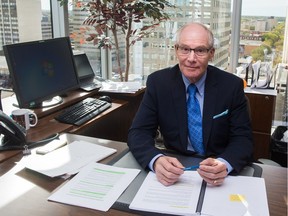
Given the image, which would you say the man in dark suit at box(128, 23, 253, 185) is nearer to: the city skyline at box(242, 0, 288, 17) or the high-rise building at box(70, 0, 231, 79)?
the high-rise building at box(70, 0, 231, 79)

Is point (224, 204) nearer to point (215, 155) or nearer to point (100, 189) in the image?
point (100, 189)

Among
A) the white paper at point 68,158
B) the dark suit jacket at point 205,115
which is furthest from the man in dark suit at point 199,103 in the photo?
the white paper at point 68,158

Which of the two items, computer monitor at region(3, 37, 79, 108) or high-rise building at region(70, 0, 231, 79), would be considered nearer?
computer monitor at region(3, 37, 79, 108)

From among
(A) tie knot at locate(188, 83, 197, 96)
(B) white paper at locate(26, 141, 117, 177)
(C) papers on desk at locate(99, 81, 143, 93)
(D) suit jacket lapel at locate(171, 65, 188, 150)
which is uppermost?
(A) tie knot at locate(188, 83, 197, 96)

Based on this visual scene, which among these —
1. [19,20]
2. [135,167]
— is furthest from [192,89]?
[19,20]

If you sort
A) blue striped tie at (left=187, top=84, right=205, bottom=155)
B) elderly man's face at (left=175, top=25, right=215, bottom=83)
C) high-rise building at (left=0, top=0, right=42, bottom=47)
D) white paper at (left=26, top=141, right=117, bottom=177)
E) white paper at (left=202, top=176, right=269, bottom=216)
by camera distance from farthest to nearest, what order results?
1. high-rise building at (left=0, top=0, right=42, bottom=47)
2. blue striped tie at (left=187, top=84, right=205, bottom=155)
3. elderly man's face at (left=175, top=25, right=215, bottom=83)
4. white paper at (left=26, top=141, right=117, bottom=177)
5. white paper at (left=202, top=176, right=269, bottom=216)

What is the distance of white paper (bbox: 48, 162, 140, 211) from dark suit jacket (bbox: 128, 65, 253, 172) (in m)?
0.23

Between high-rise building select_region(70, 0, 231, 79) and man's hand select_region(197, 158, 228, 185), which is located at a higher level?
high-rise building select_region(70, 0, 231, 79)

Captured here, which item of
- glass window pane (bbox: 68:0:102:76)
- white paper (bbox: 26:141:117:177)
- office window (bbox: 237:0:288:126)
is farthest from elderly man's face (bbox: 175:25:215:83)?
glass window pane (bbox: 68:0:102:76)

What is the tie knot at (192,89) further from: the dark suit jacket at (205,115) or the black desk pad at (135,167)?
the black desk pad at (135,167)

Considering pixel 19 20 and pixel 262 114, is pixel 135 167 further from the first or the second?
pixel 19 20

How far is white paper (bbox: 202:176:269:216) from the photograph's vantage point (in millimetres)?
1009

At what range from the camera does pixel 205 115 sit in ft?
5.16

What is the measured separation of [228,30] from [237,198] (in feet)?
8.59
